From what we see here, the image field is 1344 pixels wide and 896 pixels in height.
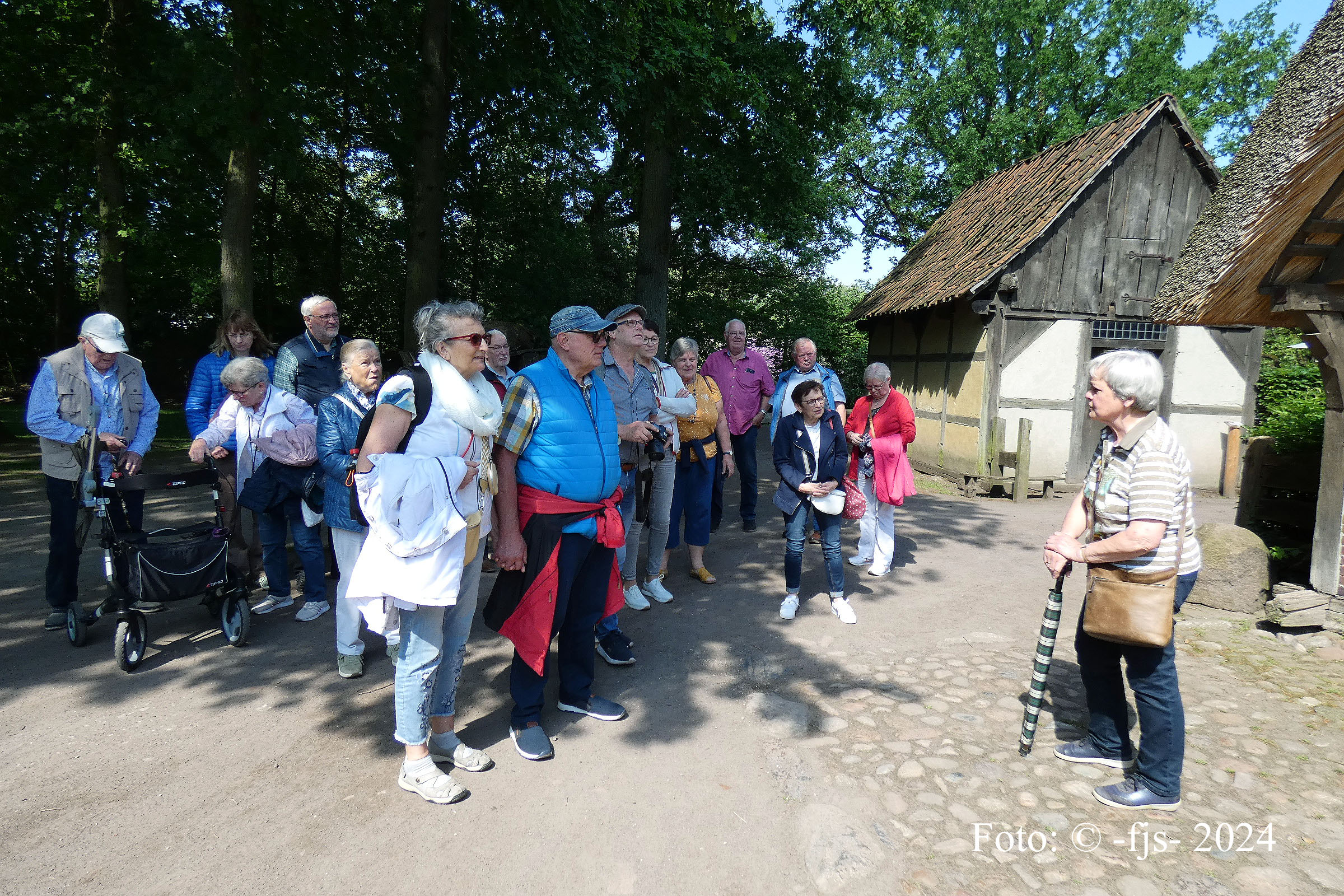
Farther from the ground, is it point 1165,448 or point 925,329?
point 925,329

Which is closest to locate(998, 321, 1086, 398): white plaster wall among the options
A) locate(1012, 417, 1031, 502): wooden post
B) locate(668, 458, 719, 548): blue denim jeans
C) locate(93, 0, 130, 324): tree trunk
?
locate(1012, 417, 1031, 502): wooden post

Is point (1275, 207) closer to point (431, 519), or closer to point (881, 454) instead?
point (881, 454)

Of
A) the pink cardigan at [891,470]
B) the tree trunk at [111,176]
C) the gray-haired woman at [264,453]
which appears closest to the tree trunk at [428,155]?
the gray-haired woman at [264,453]

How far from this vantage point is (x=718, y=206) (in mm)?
14289

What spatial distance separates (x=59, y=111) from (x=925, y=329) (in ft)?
47.7

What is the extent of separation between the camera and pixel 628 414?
4.84 meters

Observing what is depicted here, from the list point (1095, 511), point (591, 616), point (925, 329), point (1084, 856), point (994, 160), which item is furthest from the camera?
point (994, 160)

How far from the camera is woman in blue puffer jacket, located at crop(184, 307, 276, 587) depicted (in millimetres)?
5508

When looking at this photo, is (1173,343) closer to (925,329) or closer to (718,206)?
(925,329)

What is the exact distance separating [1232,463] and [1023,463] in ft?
11.9

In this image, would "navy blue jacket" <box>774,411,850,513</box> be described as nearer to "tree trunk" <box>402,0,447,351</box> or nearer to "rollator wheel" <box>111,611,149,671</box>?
"rollator wheel" <box>111,611,149,671</box>

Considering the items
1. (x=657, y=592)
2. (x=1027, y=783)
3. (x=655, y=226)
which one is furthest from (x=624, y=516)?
(x=655, y=226)

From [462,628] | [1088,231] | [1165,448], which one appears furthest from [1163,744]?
[1088,231]

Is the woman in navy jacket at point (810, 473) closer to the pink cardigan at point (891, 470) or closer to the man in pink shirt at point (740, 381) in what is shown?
the pink cardigan at point (891, 470)
